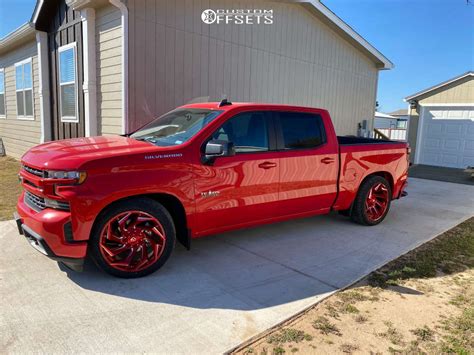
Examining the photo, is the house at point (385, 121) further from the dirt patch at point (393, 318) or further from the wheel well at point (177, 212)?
the wheel well at point (177, 212)

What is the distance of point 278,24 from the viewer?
1002 centimetres

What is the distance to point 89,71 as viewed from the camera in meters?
7.74

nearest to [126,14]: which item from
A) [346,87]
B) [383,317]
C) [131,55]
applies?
[131,55]

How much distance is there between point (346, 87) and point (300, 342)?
11098 millimetres

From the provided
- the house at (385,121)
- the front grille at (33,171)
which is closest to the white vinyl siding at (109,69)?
the front grille at (33,171)

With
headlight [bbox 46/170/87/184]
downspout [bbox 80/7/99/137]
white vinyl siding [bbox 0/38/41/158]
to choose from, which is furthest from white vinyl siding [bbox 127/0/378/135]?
white vinyl siding [bbox 0/38/41/158]

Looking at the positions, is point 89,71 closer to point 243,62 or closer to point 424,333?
point 243,62

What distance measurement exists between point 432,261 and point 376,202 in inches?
64.7

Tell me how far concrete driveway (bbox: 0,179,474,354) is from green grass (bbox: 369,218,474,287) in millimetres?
165

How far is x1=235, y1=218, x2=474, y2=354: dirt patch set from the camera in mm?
2861

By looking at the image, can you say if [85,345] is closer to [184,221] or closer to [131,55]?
[184,221]

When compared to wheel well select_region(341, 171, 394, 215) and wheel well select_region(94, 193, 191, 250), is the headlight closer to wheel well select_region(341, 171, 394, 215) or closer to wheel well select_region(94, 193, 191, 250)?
wheel well select_region(94, 193, 191, 250)

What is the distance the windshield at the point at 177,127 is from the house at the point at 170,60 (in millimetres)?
2440

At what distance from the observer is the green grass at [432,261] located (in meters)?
4.15
